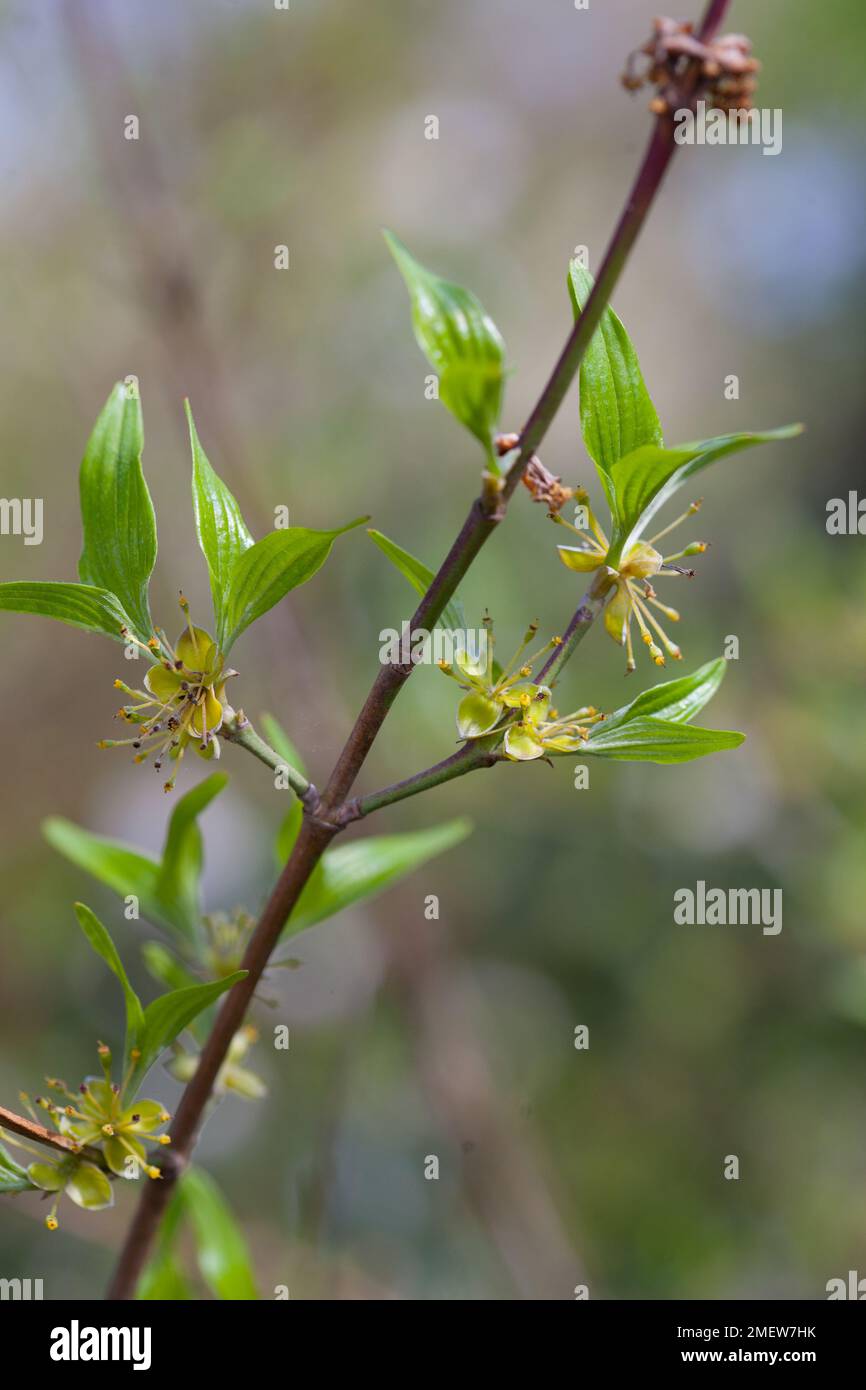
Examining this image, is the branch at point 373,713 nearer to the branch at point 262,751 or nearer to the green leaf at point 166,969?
the branch at point 262,751

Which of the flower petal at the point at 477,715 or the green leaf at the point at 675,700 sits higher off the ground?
the green leaf at the point at 675,700

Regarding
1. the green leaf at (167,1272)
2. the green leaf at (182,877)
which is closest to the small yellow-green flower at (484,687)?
the green leaf at (182,877)

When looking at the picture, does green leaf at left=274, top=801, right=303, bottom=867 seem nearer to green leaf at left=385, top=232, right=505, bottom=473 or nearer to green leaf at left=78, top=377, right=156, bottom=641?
green leaf at left=78, top=377, right=156, bottom=641

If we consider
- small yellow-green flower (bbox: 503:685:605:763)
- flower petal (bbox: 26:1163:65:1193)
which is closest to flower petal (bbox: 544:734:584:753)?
small yellow-green flower (bbox: 503:685:605:763)

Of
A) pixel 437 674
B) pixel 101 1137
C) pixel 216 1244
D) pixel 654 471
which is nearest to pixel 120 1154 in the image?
pixel 101 1137

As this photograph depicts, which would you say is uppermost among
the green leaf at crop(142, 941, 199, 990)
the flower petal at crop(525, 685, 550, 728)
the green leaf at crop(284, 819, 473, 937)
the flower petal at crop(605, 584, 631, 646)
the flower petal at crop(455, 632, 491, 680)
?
the flower petal at crop(605, 584, 631, 646)

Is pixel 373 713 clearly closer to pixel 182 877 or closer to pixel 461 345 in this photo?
pixel 461 345

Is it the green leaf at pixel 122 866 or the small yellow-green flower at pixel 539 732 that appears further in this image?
the green leaf at pixel 122 866
